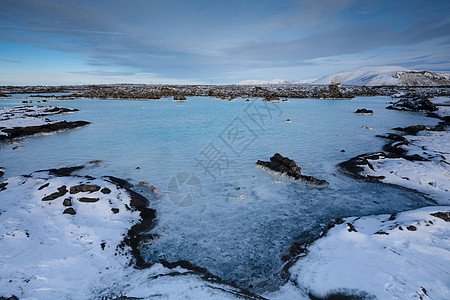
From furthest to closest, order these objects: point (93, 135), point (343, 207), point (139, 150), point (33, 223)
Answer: point (93, 135), point (139, 150), point (343, 207), point (33, 223)

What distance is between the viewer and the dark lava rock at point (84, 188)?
24.1 ft

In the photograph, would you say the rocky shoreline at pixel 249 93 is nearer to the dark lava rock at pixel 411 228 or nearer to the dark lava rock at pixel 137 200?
the dark lava rock at pixel 137 200

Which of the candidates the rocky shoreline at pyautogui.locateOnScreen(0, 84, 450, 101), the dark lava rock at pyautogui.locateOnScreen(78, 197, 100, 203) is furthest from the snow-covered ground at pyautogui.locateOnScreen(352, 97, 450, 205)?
the rocky shoreline at pyautogui.locateOnScreen(0, 84, 450, 101)

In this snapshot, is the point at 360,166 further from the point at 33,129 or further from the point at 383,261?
the point at 33,129

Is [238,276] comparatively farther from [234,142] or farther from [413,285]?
[234,142]

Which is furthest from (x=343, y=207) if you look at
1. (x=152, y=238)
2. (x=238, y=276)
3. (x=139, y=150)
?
(x=139, y=150)

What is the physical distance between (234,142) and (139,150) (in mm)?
6849

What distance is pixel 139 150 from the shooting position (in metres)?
14.4

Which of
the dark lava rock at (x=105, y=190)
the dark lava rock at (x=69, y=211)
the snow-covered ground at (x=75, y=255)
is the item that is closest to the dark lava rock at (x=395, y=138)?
the snow-covered ground at (x=75, y=255)

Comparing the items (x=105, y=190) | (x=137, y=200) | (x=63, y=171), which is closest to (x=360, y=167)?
(x=137, y=200)

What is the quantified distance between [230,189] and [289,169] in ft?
10.4

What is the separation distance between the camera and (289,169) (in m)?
10.5

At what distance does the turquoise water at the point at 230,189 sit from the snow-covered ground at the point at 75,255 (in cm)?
86

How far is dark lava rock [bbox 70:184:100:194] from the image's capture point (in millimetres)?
7357
